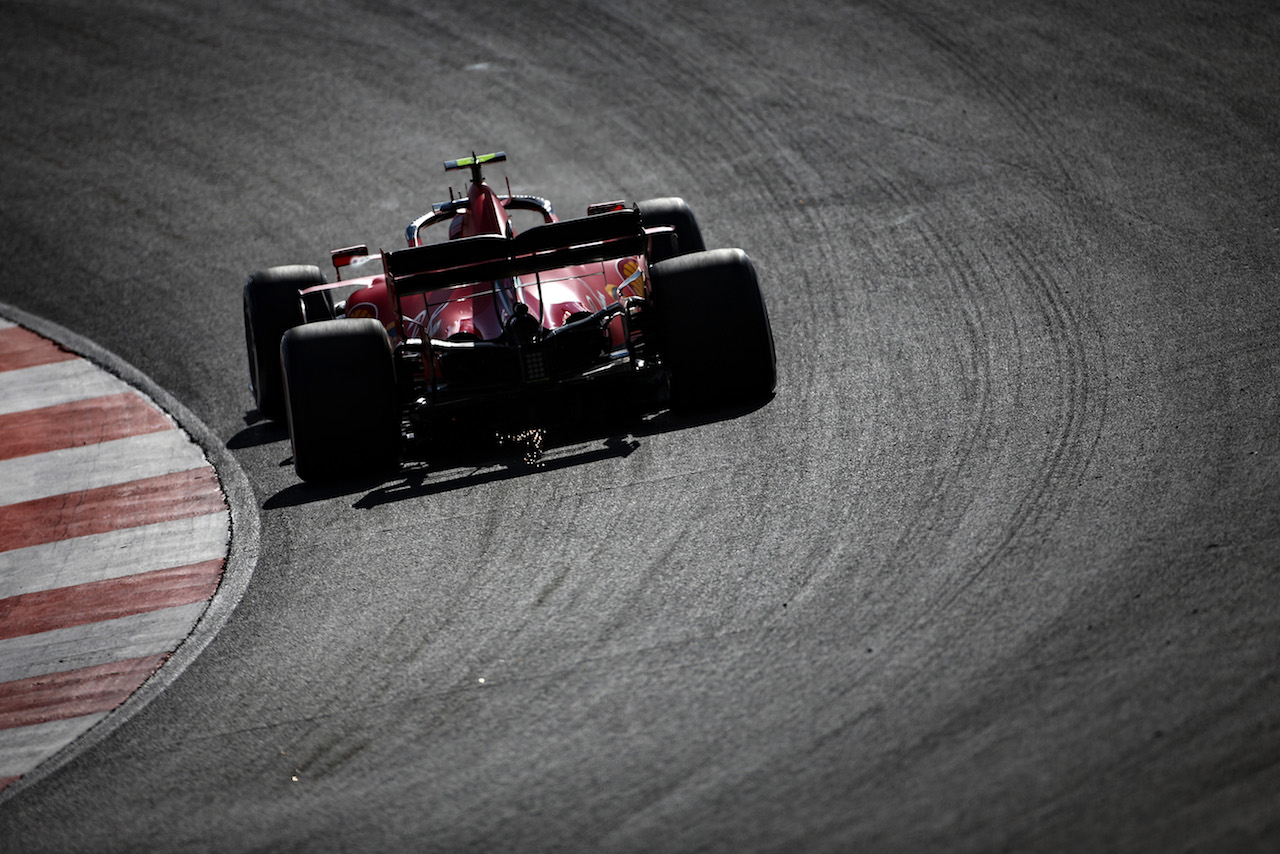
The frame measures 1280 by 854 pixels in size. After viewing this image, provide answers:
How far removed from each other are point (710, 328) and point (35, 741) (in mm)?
4327

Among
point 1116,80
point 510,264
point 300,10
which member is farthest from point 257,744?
point 300,10

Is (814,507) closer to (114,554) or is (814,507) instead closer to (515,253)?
(515,253)

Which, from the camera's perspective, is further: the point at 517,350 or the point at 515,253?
the point at 515,253

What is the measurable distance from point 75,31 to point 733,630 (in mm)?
15762

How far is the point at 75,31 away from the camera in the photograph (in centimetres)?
1794

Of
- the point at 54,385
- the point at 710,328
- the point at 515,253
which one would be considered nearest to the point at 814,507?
the point at 710,328

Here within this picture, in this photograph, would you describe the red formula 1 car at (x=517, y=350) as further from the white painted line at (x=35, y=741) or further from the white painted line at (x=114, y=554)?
the white painted line at (x=35, y=741)

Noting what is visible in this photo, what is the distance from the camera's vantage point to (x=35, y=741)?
622 cm

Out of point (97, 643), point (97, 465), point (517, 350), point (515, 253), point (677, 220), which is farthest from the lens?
point (677, 220)

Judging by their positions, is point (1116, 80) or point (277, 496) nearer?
point (277, 496)

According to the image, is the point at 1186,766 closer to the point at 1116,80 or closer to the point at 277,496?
the point at 277,496

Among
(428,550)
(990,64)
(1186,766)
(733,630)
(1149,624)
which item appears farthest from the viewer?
(990,64)

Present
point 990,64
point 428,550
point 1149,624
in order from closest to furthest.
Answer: point 1149,624
point 428,550
point 990,64

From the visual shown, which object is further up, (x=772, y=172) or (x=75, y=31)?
(x=75, y=31)
